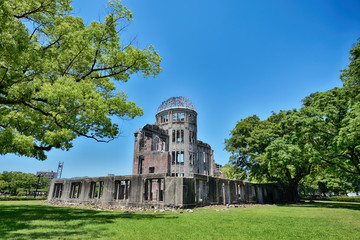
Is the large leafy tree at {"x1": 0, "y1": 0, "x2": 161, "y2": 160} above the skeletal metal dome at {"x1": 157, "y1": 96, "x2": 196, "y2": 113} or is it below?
below

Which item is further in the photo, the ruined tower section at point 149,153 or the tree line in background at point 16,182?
the tree line in background at point 16,182

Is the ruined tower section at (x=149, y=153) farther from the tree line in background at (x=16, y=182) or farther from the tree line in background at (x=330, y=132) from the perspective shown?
the tree line in background at (x=16, y=182)

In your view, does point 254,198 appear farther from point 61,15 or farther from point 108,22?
point 61,15

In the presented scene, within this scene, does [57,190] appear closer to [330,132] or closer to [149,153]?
[149,153]

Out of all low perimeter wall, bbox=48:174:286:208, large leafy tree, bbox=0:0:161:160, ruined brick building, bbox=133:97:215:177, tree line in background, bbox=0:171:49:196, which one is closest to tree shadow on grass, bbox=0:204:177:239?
large leafy tree, bbox=0:0:161:160

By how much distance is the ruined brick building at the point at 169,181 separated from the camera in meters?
18.1

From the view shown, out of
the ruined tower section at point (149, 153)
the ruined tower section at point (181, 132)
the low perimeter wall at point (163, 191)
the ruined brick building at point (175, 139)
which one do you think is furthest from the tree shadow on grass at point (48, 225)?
the ruined tower section at point (181, 132)

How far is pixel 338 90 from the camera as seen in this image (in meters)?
19.6

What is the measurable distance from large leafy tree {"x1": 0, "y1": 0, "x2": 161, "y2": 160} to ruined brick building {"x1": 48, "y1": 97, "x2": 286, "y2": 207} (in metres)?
8.60

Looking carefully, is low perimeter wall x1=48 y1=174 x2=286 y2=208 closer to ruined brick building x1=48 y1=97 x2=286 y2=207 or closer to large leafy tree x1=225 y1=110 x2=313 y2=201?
ruined brick building x1=48 y1=97 x2=286 y2=207

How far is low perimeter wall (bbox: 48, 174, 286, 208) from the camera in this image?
1730 centimetres

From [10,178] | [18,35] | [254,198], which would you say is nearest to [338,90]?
[254,198]

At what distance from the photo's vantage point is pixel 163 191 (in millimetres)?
17781

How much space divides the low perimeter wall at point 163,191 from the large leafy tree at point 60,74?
8208 mm
